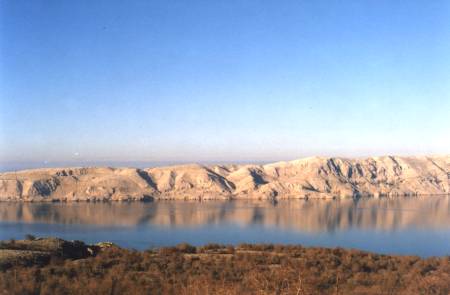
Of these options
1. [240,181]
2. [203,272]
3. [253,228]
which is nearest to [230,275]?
[203,272]

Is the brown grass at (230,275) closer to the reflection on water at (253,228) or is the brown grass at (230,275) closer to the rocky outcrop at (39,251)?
the rocky outcrop at (39,251)

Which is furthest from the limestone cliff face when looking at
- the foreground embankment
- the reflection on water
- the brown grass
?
the brown grass

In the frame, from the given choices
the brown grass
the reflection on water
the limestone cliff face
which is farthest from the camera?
the limestone cliff face

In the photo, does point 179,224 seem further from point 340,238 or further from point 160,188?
point 160,188

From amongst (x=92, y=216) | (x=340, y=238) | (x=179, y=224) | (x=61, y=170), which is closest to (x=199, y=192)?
(x=61, y=170)

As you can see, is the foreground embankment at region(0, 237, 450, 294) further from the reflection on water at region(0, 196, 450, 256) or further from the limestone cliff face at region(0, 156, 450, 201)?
the limestone cliff face at region(0, 156, 450, 201)

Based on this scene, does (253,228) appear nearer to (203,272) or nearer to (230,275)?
(203,272)
